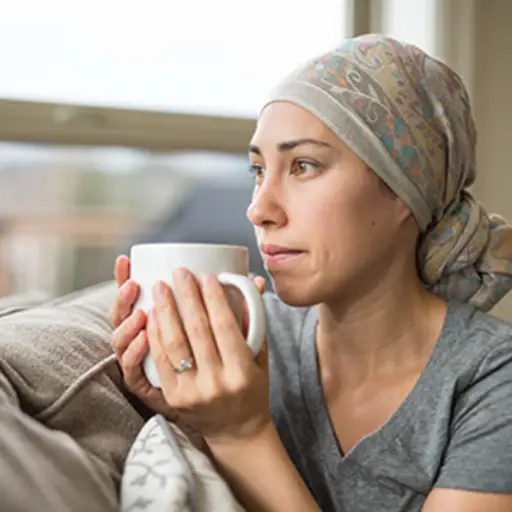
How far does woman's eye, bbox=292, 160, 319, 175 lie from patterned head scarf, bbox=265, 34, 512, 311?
0.18 feet

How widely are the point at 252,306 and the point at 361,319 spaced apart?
1.09 feet

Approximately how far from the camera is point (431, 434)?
0.97 metres

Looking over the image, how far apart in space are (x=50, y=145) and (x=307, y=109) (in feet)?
3.22

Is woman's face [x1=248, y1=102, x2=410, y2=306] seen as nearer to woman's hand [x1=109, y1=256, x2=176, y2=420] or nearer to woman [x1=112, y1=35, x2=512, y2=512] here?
woman [x1=112, y1=35, x2=512, y2=512]

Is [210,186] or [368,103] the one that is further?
[210,186]

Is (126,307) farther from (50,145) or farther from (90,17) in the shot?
(90,17)

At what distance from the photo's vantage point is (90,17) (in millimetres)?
1819

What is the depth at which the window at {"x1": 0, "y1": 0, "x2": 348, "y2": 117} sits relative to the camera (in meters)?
1.76

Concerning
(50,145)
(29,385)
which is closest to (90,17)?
(50,145)

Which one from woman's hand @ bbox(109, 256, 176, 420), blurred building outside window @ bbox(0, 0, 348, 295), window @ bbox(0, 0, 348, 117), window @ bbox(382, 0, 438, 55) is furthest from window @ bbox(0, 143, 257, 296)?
woman's hand @ bbox(109, 256, 176, 420)

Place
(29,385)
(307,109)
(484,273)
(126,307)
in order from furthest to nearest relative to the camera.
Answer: (484,273) → (307,109) → (126,307) → (29,385)

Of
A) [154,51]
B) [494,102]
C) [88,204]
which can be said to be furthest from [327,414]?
[494,102]

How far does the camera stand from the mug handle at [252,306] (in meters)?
0.79

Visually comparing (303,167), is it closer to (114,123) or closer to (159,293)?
(159,293)
